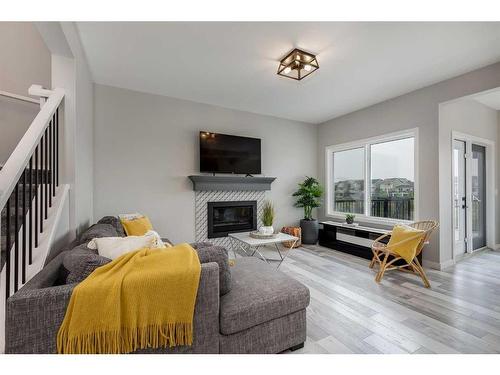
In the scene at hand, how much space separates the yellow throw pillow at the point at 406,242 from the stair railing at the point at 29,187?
3494 mm

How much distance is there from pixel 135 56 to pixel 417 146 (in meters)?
4.12

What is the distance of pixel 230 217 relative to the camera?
4.39 meters

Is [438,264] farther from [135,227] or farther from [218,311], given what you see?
[135,227]

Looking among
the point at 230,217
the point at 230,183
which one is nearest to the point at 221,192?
the point at 230,183

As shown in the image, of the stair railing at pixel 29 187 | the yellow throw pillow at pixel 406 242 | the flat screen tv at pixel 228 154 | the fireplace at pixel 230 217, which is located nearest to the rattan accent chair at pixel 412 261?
the yellow throw pillow at pixel 406 242

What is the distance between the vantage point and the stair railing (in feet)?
4.12

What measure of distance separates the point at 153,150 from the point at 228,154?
128 cm

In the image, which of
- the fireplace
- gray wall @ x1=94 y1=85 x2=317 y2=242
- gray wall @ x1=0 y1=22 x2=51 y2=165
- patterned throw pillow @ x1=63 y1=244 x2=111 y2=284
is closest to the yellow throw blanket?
patterned throw pillow @ x1=63 y1=244 x2=111 y2=284

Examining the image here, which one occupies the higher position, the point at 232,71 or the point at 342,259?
the point at 232,71

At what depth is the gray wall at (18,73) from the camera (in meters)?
2.87

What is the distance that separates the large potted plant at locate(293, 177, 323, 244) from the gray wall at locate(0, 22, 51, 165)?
14.7 feet
